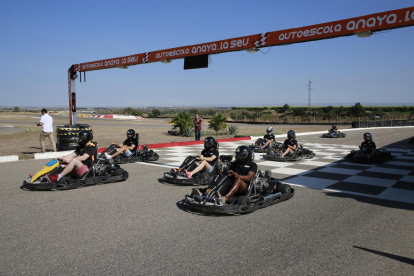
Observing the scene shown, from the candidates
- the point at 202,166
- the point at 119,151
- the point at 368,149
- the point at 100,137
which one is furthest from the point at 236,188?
the point at 100,137

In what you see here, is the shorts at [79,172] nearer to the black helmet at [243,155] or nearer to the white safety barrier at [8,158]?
the black helmet at [243,155]

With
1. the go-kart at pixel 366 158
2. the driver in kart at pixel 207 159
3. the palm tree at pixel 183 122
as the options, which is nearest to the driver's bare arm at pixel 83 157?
the driver in kart at pixel 207 159

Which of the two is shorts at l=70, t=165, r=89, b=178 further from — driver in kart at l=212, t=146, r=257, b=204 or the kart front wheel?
driver in kart at l=212, t=146, r=257, b=204

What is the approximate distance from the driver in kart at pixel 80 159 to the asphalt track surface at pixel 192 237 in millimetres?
575

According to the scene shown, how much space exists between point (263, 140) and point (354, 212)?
9313 mm

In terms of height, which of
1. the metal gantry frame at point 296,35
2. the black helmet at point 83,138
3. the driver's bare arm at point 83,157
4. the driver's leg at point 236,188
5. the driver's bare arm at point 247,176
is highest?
the metal gantry frame at point 296,35

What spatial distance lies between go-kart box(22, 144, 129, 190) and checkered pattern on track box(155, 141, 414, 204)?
295 centimetres

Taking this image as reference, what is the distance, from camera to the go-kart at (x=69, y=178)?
22.5 feet

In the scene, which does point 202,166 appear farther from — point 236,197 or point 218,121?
point 218,121

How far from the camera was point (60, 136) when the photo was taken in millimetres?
13000

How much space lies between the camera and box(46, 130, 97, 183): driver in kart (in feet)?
23.1

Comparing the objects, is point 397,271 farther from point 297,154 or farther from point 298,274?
point 297,154

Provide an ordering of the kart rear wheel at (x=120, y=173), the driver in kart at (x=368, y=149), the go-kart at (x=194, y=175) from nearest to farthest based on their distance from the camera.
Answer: the go-kart at (x=194, y=175), the kart rear wheel at (x=120, y=173), the driver in kart at (x=368, y=149)

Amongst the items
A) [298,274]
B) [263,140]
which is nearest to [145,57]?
[263,140]
